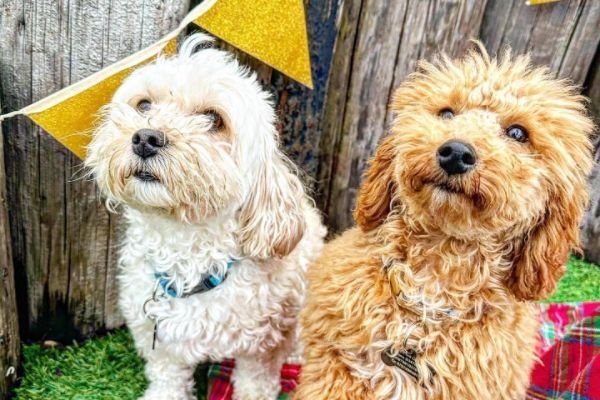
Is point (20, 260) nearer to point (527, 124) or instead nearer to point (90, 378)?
point (90, 378)

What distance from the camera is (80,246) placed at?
8.50ft

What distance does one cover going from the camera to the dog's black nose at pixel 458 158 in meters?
1.58

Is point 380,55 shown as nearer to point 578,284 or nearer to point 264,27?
point 264,27

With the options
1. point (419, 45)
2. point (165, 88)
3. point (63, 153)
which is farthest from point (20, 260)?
point (419, 45)

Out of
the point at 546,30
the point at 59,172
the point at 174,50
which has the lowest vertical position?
the point at 59,172

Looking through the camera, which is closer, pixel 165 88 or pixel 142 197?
pixel 142 197

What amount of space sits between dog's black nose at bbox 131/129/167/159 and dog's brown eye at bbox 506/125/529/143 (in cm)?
107

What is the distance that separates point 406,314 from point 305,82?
1.02 m

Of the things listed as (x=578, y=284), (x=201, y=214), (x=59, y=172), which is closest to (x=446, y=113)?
(x=201, y=214)

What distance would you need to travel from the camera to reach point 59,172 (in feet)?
7.91

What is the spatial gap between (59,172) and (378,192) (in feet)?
4.32

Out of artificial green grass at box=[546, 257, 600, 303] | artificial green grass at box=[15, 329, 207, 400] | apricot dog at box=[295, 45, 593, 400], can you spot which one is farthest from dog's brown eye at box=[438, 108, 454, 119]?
artificial green grass at box=[546, 257, 600, 303]

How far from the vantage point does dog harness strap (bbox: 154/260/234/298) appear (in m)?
2.25

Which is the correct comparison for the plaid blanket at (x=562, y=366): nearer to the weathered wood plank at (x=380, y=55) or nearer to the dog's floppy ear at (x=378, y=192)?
the dog's floppy ear at (x=378, y=192)
